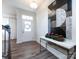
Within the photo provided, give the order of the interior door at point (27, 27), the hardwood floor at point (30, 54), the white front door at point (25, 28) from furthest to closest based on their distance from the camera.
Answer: the interior door at point (27, 27) → the white front door at point (25, 28) → the hardwood floor at point (30, 54)

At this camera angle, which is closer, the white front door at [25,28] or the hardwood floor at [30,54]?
the hardwood floor at [30,54]

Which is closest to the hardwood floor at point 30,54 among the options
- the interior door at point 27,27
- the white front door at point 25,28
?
the white front door at point 25,28

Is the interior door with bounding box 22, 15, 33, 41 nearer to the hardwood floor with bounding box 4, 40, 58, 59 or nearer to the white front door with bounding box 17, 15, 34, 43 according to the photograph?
the white front door with bounding box 17, 15, 34, 43

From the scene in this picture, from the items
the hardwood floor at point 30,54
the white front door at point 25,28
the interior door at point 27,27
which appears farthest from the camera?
the interior door at point 27,27

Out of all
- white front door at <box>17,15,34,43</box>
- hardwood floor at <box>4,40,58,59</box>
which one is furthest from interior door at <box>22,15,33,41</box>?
hardwood floor at <box>4,40,58,59</box>

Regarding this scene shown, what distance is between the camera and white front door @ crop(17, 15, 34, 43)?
6.15m

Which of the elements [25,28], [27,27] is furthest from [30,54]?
[27,27]

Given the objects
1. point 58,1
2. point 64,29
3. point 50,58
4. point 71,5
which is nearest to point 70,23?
point 64,29

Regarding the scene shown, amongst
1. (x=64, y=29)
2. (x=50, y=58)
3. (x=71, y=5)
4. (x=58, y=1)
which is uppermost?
(x=58, y=1)

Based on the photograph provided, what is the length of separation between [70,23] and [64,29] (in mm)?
355

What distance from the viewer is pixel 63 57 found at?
8.52 ft

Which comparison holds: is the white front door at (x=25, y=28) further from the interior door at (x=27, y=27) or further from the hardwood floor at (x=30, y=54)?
the hardwood floor at (x=30, y=54)

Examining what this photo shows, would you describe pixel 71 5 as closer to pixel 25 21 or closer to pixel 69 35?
pixel 69 35

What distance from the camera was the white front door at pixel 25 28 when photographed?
242 inches
